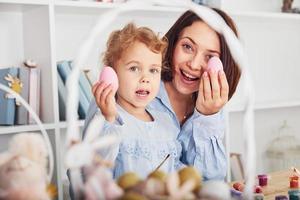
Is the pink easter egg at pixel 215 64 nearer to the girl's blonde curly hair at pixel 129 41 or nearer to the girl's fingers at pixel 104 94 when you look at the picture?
the girl's blonde curly hair at pixel 129 41

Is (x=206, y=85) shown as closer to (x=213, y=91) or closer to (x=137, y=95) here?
(x=213, y=91)

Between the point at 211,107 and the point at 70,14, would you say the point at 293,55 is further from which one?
the point at 211,107

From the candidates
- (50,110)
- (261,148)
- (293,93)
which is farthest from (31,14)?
(293,93)

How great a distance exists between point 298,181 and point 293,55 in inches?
59.8

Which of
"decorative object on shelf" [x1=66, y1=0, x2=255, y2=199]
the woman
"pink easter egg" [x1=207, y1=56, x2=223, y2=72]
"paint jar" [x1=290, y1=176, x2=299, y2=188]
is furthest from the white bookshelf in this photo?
"decorative object on shelf" [x1=66, y1=0, x2=255, y2=199]

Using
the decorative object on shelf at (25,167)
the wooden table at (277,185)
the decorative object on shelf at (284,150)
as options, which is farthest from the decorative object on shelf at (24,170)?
the decorative object on shelf at (284,150)

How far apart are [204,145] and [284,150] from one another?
1438 mm

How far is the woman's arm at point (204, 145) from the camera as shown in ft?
4.13

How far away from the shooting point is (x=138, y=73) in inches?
46.2

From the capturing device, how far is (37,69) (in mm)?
1734

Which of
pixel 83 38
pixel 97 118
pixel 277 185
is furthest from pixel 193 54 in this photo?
pixel 97 118

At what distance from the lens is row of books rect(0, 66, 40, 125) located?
165cm

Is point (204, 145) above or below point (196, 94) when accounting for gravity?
below

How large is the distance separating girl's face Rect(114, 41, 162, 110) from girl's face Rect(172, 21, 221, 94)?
0.37 ft
